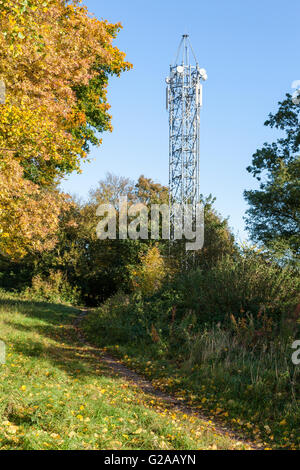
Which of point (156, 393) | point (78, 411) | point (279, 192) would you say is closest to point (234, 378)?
point (156, 393)

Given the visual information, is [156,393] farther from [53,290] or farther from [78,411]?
[53,290]

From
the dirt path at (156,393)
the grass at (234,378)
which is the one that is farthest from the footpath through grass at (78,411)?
the grass at (234,378)

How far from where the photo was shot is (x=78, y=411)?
5.23 m

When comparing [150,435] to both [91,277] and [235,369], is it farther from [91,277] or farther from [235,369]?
[91,277]

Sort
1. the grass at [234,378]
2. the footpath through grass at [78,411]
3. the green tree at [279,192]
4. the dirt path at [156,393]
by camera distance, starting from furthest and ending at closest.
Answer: the green tree at [279,192] → the grass at [234,378] → the dirt path at [156,393] → the footpath through grass at [78,411]

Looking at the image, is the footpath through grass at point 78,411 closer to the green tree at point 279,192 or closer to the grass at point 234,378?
the grass at point 234,378

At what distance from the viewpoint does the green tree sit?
67.3 feet

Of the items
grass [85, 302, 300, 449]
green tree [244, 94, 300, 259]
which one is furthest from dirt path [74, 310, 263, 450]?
green tree [244, 94, 300, 259]

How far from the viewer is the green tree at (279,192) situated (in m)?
20.5

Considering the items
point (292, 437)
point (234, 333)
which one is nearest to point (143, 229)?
point (234, 333)

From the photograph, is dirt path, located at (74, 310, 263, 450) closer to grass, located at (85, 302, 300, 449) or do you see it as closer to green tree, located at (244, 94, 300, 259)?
grass, located at (85, 302, 300, 449)

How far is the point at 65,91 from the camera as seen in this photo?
13.1m

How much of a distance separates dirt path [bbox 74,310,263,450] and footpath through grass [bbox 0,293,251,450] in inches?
7.8

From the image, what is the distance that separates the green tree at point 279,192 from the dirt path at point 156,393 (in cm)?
1176
